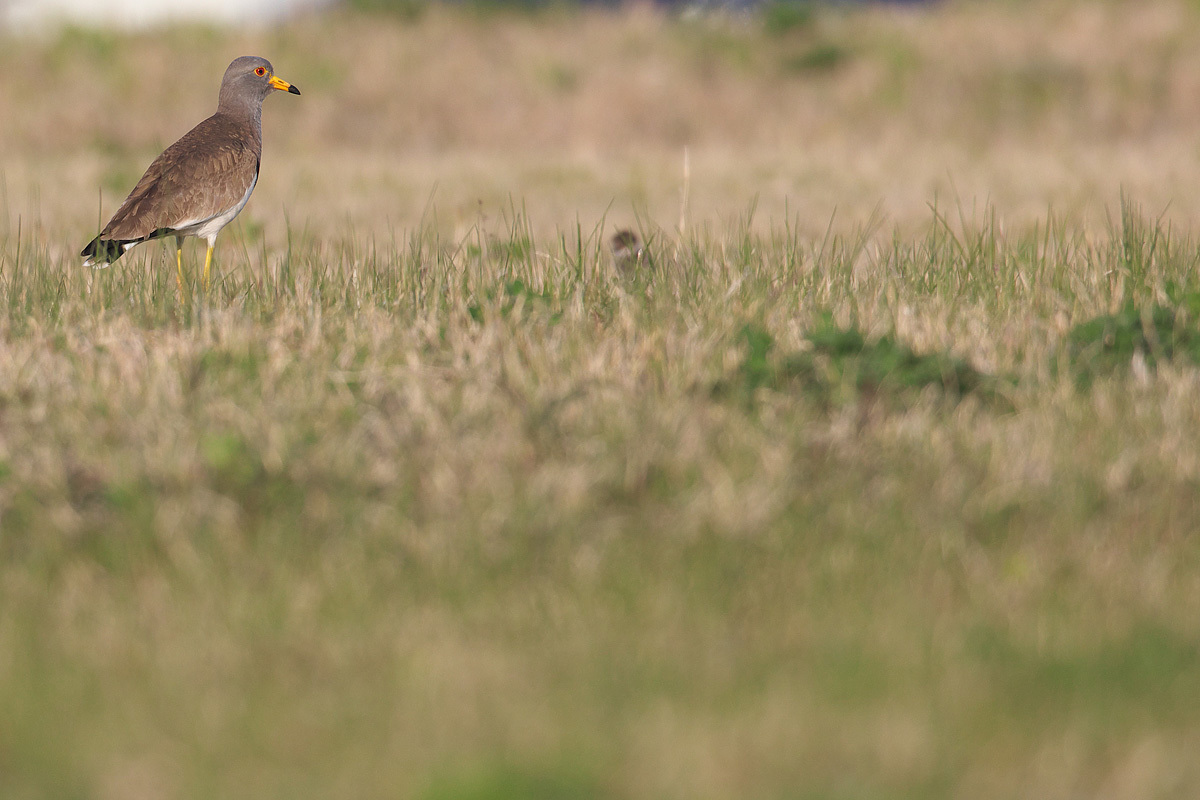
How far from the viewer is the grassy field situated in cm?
243

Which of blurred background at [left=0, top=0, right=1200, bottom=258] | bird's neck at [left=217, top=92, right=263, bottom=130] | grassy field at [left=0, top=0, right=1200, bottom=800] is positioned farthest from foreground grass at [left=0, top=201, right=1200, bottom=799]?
blurred background at [left=0, top=0, right=1200, bottom=258]

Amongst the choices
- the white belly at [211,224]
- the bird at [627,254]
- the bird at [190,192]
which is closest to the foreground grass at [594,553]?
the bird at [627,254]

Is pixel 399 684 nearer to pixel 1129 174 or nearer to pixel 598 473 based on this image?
pixel 598 473

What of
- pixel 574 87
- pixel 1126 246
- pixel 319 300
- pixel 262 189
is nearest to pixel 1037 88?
pixel 574 87

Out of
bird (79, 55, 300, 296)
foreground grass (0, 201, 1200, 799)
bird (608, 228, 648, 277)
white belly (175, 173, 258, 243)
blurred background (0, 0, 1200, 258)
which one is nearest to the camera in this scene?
foreground grass (0, 201, 1200, 799)

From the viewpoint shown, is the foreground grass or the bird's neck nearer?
the foreground grass

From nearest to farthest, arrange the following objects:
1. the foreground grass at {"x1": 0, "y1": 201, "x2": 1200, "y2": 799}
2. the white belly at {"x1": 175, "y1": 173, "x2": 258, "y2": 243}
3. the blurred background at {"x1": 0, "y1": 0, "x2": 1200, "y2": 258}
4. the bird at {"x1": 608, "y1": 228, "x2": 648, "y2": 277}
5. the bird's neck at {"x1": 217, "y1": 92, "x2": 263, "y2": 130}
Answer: the foreground grass at {"x1": 0, "y1": 201, "x2": 1200, "y2": 799}
the bird at {"x1": 608, "y1": 228, "x2": 648, "y2": 277}
the white belly at {"x1": 175, "y1": 173, "x2": 258, "y2": 243}
the bird's neck at {"x1": 217, "y1": 92, "x2": 263, "y2": 130}
the blurred background at {"x1": 0, "y1": 0, "x2": 1200, "y2": 258}

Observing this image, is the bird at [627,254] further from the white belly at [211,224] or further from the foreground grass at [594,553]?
the white belly at [211,224]

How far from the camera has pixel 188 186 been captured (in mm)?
6219

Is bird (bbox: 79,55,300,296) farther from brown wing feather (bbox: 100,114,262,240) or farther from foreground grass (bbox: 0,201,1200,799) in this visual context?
foreground grass (bbox: 0,201,1200,799)

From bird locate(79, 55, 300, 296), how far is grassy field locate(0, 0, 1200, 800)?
0.67ft

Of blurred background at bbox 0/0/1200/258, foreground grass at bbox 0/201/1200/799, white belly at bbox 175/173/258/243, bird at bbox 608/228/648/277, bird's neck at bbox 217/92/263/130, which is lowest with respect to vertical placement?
foreground grass at bbox 0/201/1200/799

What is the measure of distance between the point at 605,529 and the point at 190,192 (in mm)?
3762

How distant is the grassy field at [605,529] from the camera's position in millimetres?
2426
